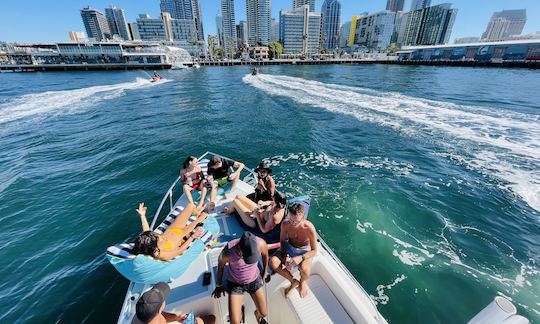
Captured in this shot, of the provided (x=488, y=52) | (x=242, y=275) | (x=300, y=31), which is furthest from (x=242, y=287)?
(x=300, y=31)

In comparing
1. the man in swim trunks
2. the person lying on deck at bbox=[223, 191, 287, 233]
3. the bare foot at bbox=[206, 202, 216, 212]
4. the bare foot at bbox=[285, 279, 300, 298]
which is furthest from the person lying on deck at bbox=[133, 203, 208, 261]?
the bare foot at bbox=[285, 279, 300, 298]

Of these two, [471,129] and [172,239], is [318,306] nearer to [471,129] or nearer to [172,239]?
[172,239]

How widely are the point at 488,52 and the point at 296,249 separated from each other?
11697 cm

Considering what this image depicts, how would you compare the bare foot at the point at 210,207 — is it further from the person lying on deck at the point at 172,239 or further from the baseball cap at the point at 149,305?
the baseball cap at the point at 149,305

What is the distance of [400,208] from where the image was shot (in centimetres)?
831

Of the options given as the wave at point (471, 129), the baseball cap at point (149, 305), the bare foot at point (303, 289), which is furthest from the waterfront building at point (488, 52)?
the baseball cap at point (149, 305)

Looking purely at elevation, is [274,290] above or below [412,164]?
above

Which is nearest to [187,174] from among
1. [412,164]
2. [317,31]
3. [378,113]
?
[412,164]

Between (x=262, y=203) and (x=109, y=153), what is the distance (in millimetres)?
12568

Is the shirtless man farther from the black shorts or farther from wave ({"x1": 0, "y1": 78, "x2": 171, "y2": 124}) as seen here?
wave ({"x1": 0, "y1": 78, "x2": 171, "y2": 124})

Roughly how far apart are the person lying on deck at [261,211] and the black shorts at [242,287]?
58.3 inches

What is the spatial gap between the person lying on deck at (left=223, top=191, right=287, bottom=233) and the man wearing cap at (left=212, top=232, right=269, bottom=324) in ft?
4.03

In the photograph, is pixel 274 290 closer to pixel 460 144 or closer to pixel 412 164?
pixel 412 164

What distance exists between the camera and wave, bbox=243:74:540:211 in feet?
33.2
